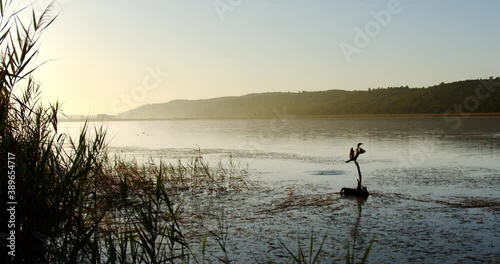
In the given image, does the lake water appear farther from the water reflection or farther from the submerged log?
the submerged log

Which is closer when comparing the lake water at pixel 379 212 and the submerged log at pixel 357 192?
the lake water at pixel 379 212

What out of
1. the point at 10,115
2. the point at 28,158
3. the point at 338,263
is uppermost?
the point at 10,115

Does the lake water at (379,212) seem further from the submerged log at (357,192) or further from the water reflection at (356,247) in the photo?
the submerged log at (357,192)

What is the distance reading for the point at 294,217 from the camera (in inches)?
392

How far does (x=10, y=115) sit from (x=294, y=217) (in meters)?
5.82

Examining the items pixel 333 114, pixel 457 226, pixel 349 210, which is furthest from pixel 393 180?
pixel 333 114

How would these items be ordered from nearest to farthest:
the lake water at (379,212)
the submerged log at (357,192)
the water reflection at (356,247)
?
the water reflection at (356,247) → the lake water at (379,212) → the submerged log at (357,192)

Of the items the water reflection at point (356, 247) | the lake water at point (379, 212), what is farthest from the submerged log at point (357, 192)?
the lake water at point (379, 212)

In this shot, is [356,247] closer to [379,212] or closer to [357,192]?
[379,212]

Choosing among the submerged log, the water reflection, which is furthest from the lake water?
the submerged log

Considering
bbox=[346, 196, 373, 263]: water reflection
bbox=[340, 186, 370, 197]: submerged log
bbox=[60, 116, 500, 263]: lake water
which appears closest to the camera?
bbox=[346, 196, 373, 263]: water reflection

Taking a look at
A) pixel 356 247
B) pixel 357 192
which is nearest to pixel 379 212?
pixel 357 192

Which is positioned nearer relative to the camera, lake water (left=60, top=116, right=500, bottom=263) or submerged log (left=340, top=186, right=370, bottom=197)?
lake water (left=60, top=116, right=500, bottom=263)

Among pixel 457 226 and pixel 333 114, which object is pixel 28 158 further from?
pixel 333 114
